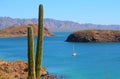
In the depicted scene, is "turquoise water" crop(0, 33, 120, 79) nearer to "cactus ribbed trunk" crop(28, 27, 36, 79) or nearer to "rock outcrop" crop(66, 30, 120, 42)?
"cactus ribbed trunk" crop(28, 27, 36, 79)

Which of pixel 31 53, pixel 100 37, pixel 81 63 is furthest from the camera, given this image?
pixel 100 37

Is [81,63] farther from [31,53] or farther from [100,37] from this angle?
[100,37]

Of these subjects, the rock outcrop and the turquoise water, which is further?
the rock outcrop

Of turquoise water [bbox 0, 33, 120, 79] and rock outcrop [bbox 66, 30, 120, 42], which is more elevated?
turquoise water [bbox 0, 33, 120, 79]

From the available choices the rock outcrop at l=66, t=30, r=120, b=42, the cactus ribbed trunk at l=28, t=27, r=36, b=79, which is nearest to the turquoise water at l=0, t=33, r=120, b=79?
the cactus ribbed trunk at l=28, t=27, r=36, b=79

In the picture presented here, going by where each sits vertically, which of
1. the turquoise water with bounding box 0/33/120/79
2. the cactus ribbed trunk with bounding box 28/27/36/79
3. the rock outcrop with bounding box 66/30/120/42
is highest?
the cactus ribbed trunk with bounding box 28/27/36/79

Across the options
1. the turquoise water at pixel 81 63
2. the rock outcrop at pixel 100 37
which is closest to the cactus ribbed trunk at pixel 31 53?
the turquoise water at pixel 81 63

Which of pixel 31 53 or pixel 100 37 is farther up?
pixel 31 53

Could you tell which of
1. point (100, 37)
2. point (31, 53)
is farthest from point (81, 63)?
point (100, 37)

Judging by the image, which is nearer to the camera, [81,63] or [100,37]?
[81,63]

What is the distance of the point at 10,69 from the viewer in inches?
1767

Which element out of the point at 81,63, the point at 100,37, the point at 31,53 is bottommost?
the point at 100,37

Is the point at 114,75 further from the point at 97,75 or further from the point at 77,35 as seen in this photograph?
the point at 77,35

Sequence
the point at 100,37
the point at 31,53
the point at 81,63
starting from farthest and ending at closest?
the point at 100,37 → the point at 81,63 → the point at 31,53
